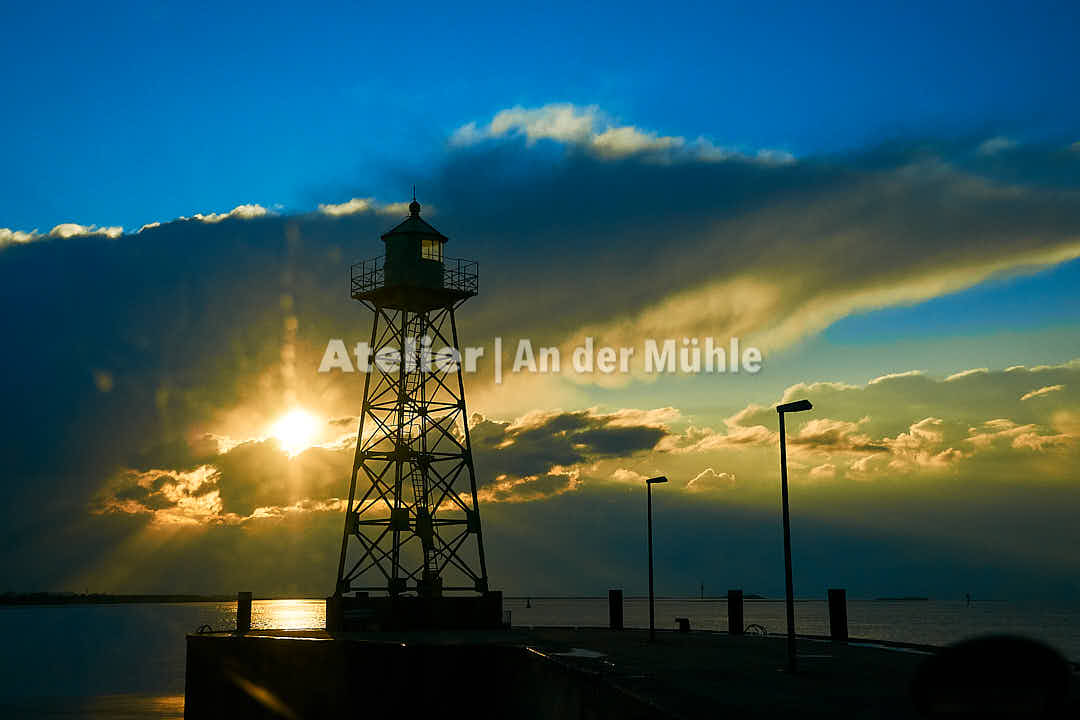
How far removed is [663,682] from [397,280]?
33.7 meters

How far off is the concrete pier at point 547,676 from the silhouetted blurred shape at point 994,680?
13.2 meters

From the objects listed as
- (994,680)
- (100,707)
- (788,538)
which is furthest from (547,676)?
(100,707)

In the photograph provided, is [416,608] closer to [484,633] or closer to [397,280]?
[484,633]

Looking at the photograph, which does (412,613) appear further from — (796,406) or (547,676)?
(796,406)

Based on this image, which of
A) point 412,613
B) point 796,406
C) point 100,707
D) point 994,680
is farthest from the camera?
point 100,707

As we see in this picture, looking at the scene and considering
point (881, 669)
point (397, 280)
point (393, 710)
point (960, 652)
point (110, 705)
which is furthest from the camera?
point (110, 705)

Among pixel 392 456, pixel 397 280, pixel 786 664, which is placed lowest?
pixel 786 664

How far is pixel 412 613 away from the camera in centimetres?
4928

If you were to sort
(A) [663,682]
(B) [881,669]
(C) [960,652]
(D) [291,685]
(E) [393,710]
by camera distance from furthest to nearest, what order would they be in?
(D) [291,685] → (E) [393,710] → (B) [881,669] → (A) [663,682] → (C) [960,652]

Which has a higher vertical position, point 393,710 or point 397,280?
point 397,280

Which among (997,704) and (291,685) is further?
(291,685)

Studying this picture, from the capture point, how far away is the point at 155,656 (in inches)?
5640

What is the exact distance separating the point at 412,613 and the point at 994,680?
4736 cm

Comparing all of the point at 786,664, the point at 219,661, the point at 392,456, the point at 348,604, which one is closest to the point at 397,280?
the point at 392,456
